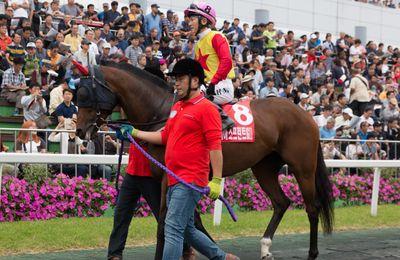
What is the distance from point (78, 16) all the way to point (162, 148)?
34.6 ft

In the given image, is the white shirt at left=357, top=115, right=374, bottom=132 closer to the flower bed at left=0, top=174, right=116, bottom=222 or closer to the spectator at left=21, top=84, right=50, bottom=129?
the spectator at left=21, top=84, right=50, bottom=129

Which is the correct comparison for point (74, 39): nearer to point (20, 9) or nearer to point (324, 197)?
point (20, 9)

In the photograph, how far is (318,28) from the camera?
26.1 m

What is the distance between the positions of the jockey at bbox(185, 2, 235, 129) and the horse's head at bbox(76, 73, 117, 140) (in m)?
1.02

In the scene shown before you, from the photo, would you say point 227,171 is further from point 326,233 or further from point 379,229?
point 379,229

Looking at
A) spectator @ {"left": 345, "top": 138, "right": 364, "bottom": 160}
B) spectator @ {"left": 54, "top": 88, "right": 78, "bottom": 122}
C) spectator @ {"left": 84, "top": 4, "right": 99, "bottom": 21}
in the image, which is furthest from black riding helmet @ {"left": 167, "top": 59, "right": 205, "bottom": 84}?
spectator @ {"left": 84, "top": 4, "right": 99, "bottom": 21}

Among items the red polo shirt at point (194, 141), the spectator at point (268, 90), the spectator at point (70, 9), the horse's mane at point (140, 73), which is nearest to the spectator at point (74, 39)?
the spectator at point (70, 9)

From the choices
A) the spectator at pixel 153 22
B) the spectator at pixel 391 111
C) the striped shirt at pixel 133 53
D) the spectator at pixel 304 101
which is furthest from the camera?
the spectator at pixel 391 111

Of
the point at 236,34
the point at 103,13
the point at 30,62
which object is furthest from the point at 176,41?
the point at 30,62

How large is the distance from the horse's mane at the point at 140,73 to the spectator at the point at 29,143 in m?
2.92

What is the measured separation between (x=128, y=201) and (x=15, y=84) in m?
6.38

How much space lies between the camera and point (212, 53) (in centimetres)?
686

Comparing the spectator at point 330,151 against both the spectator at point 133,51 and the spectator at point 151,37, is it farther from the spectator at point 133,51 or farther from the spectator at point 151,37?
the spectator at point 151,37

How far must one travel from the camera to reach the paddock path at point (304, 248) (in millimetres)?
6827
